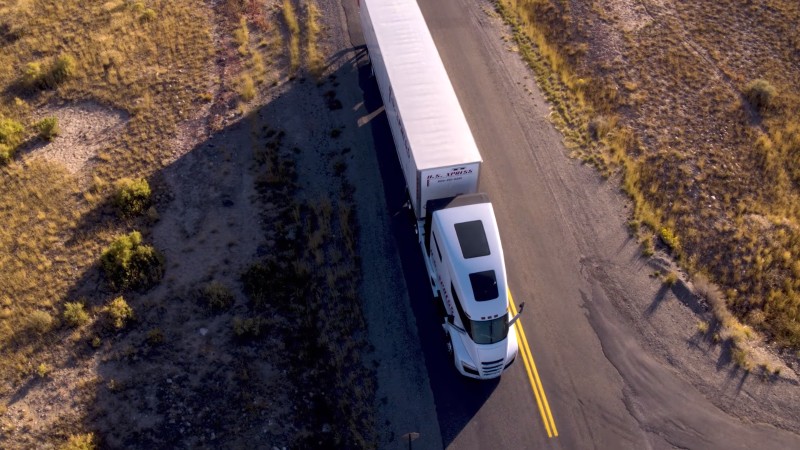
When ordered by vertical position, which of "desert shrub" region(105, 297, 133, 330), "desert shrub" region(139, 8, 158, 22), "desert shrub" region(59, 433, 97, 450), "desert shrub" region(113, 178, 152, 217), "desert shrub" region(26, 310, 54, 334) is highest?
"desert shrub" region(139, 8, 158, 22)

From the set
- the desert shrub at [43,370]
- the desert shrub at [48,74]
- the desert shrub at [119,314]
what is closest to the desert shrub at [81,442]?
the desert shrub at [43,370]

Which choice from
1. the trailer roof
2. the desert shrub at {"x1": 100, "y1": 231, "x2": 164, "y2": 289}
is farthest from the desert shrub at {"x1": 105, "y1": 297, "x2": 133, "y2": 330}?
the trailer roof

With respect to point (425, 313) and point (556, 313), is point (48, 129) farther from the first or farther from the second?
point (556, 313)

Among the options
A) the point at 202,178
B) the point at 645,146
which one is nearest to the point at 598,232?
the point at 645,146

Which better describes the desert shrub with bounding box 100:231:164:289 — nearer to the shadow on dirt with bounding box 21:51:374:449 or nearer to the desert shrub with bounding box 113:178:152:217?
the shadow on dirt with bounding box 21:51:374:449

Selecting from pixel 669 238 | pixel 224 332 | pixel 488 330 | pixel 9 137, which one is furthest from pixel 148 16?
pixel 669 238

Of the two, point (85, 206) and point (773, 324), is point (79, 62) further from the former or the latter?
point (773, 324)
